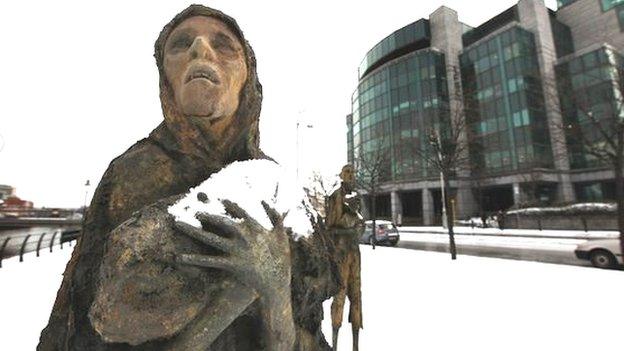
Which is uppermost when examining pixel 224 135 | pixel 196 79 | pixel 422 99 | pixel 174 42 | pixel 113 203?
pixel 422 99

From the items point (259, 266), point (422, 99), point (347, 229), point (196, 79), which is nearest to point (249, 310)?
point (259, 266)

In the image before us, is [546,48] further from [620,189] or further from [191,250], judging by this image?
[191,250]

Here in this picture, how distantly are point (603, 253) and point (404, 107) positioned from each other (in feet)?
120

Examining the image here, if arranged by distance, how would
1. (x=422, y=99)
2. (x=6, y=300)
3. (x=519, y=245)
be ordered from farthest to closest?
(x=422, y=99)
(x=519, y=245)
(x=6, y=300)

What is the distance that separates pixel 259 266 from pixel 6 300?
8867 millimetres

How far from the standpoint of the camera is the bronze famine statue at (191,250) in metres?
0.89

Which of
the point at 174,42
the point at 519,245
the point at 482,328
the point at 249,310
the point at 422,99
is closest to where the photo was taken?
the point at 249,310

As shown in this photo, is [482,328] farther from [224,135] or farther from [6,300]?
[6,300]

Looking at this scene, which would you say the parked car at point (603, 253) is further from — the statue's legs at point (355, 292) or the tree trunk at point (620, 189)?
the statue's legs at point (355, 292)

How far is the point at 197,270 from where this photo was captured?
37.3 inches

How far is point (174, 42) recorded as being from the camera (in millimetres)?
1393

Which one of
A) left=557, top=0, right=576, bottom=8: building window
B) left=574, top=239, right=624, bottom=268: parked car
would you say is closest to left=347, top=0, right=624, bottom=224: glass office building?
left=557, top=0, right=576, bottom=8: building window

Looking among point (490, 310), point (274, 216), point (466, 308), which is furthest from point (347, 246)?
point (274, 216)

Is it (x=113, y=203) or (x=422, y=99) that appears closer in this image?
(x=113, y=203)
